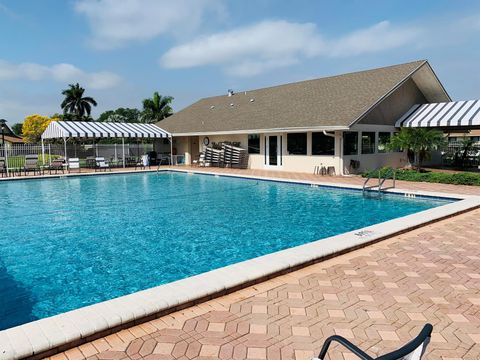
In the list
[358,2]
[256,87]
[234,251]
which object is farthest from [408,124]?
[234,251]

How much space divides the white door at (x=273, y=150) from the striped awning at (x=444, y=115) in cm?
691

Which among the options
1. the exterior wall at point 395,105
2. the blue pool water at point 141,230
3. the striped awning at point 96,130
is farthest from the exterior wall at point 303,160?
the striped awning at point 96,130

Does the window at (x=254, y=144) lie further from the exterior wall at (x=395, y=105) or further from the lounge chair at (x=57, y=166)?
the lounge chair at (x=57, y=166)

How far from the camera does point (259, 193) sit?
47.4ft

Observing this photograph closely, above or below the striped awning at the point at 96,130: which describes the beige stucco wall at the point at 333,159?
below

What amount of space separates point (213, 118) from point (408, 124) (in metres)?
13.5

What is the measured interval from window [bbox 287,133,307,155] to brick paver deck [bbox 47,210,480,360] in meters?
14.5

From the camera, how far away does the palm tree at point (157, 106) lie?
1797 inches

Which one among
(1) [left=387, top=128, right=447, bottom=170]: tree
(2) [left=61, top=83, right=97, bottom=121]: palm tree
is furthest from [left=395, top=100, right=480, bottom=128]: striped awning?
(2) [left=61, top=83, right=97, bottom=121]: palm tree

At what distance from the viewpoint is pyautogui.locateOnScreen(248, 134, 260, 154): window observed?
73.8 ft

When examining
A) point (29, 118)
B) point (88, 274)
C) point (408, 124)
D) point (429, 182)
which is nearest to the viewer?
point (88, 274)

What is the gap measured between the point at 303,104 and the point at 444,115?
307 inches

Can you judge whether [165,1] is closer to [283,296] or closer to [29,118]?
[283,296]

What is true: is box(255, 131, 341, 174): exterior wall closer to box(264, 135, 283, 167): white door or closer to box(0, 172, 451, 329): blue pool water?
box(264, 135, 283, 167): white door
